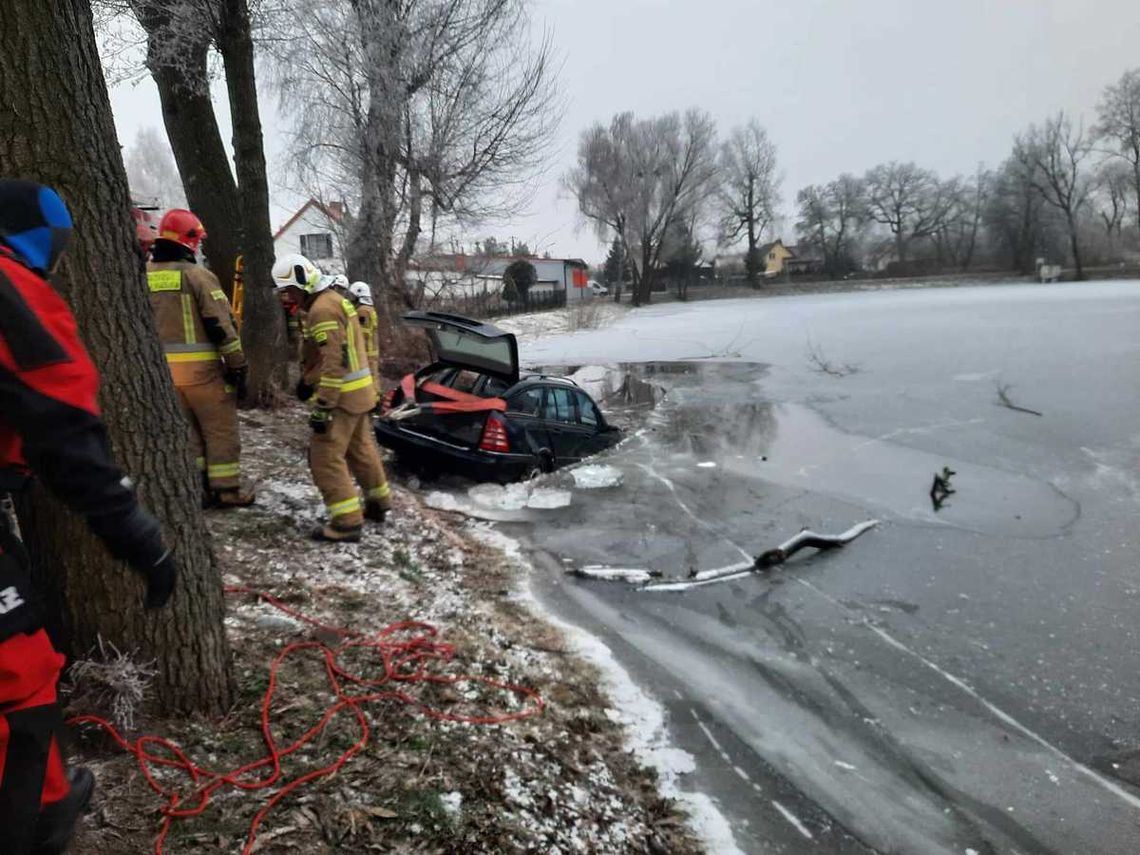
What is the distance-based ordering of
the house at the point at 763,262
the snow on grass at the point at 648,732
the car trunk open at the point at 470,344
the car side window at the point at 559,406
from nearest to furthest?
the snow on grass at the point at 648,732
the car trunk open at the point at 470,344
the car side window at the point at 559,406
the house at the point at 763,262

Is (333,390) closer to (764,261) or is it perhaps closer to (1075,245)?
(1075,245)

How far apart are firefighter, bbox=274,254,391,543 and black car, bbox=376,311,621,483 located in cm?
212

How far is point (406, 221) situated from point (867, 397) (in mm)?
10891

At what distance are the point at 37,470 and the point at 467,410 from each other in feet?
19.8

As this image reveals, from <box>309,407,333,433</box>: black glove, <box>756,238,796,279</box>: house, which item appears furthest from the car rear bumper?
<box>756,238,796,279</box>: house

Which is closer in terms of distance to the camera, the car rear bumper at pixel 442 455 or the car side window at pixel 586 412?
the car rear bumper at pixel 442 455

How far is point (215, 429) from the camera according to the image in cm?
537

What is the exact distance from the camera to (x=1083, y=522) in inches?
303

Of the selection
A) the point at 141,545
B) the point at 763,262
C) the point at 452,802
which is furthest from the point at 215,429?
the point at 763,262

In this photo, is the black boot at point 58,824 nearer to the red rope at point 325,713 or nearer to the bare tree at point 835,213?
the red rope at point 325,713

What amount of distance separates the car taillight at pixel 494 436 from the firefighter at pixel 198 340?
2844 mm

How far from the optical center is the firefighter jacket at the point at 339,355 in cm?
526

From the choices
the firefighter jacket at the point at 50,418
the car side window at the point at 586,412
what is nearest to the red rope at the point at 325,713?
the firefighter jacket at the point at 50,418

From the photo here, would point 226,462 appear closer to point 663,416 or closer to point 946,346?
point 663,416
